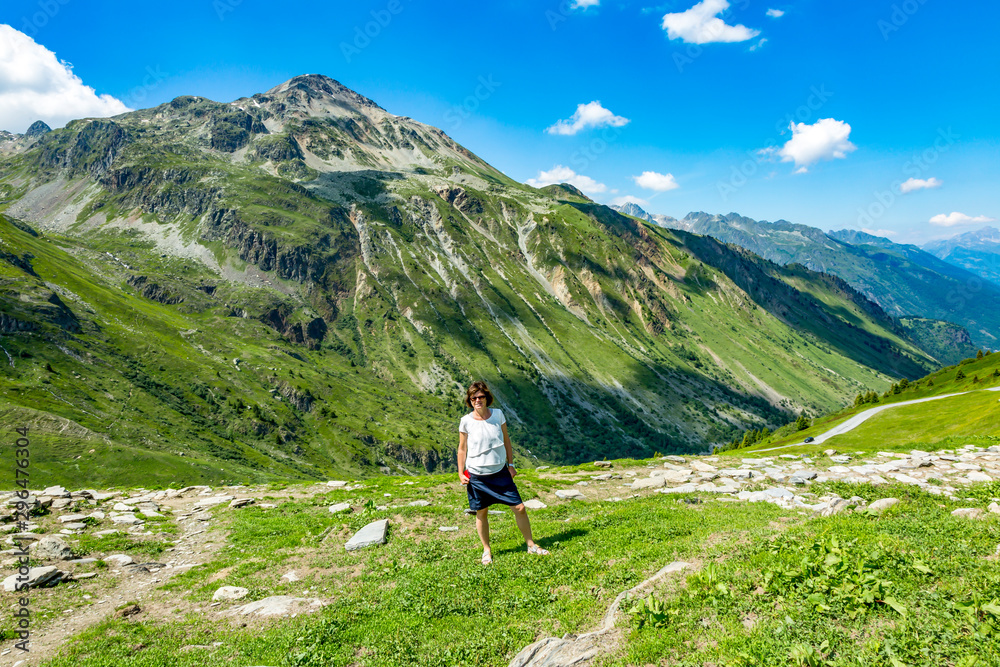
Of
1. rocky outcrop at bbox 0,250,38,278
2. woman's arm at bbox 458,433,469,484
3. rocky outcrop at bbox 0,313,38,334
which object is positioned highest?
rocky outcrop at bbox 0,250,38,278

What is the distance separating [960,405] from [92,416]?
141 meters

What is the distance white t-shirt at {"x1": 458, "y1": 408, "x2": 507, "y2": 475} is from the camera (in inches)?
485

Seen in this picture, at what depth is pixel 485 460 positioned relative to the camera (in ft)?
40.7

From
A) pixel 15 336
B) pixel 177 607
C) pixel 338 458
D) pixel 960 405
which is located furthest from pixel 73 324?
pixel 960 405

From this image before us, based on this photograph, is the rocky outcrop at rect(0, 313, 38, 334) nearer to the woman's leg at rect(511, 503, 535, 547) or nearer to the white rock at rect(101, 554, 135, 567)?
the white rock at rect(101, 554, 135, 567)

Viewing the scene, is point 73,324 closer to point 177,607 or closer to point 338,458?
point 338,458

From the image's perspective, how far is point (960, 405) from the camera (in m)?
54.3

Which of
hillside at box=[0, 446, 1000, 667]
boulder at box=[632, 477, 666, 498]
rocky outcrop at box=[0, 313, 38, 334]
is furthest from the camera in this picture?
rocky outcrop at box=[0, 313, 38, 334]

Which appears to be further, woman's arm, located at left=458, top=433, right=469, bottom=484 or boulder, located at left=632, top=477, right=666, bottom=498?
boulder, located at left=632, top=477, right=666, bottom=498

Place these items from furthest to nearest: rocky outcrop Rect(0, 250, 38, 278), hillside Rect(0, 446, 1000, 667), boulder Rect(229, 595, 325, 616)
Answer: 1. rocky outcrop Rect(0, 250, 38, 278)
2. boulder Rect(229, 595, 325, 616)
3. hillside Rect(0, 446, 1000, 667)

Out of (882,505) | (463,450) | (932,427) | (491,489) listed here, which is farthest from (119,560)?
(932,427)

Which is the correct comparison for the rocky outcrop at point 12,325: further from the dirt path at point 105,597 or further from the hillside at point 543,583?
the dirt path at point 105,597

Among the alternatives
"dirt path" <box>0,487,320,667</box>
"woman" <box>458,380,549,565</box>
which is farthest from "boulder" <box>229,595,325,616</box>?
"woman" <box>458,380,549,565</box>

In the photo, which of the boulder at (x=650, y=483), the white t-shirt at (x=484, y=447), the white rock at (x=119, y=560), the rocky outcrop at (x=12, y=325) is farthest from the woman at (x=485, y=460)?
the rocky outcrop at (x=12, y=325)
